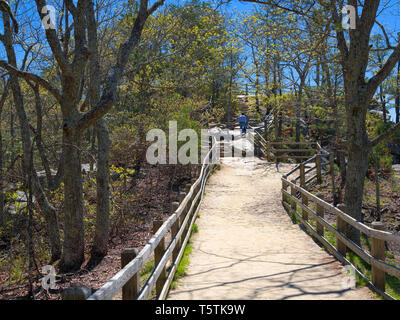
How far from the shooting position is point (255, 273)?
628 centimetres

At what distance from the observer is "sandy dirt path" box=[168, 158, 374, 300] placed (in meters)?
5.31

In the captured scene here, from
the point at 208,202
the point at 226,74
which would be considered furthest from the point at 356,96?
the point at 226,74

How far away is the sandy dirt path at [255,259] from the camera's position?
5.31 metres

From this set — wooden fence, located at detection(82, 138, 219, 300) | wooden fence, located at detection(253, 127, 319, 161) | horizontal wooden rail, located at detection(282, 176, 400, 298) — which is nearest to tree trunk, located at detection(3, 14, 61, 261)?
wooden fence, located at detection(82, 138, 219, 300)

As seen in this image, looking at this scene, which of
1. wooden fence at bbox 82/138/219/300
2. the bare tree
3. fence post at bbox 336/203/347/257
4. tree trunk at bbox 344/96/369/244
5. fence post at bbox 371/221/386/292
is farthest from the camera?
tree trunk at bbox 344/96/369/244

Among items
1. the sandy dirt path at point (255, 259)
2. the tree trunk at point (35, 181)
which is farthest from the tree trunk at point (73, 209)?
the sandy dirt path at point (255, 259)

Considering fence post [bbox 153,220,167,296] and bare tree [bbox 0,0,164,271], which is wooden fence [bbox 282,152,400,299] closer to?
fence post [bbox 153,220,167,296]

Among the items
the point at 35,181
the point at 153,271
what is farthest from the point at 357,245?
the point at 35,181

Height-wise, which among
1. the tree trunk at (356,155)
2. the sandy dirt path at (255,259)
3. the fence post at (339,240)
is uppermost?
the tree trunk at (356,155)

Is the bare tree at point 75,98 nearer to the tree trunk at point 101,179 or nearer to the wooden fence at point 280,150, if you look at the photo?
the tree trunk at point 101,179

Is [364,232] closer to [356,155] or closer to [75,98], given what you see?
[356,155]

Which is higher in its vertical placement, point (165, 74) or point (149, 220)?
point (165, 74)
